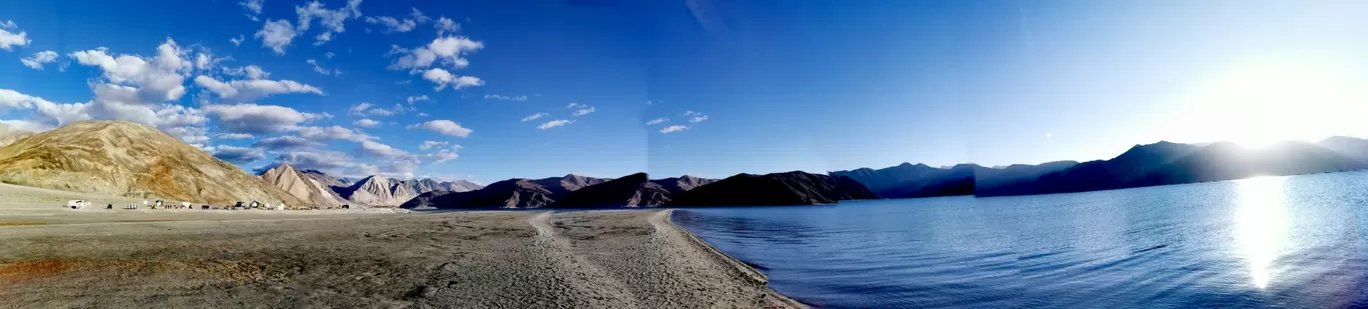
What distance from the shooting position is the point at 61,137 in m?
144

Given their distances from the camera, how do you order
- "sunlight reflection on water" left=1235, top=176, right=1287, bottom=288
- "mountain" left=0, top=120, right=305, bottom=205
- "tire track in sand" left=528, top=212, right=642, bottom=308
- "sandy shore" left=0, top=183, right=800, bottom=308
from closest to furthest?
"sandy shore" left=0, top=183, right=800, bottom=308
"tire track in sand" left=528, top=212, right=642, bottom=308
"sunlight reflection on water" left=1235, top=176, right=1287, bottom=288
"mountain" left=0, top=120, right=305, bottom=205

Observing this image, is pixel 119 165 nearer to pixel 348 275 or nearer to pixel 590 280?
pixel 348 275

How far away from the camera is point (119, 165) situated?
5482 inches

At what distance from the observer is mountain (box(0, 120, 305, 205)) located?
381 ft

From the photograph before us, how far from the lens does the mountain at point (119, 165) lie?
116125 mm

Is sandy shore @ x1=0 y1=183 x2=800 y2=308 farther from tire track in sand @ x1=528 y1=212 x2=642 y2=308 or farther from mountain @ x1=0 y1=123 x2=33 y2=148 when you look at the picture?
mountain @ x1=0 y1=123 x2=33 y2=148

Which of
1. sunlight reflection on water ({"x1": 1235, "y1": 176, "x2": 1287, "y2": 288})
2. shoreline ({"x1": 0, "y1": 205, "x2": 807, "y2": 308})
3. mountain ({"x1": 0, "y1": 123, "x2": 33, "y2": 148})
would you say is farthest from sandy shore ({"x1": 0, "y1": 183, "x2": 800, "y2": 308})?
mountain ({"x1": 0, "y1": 123, "x2": 33, "y2": 148})

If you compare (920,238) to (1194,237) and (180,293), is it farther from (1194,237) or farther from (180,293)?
(180,293)

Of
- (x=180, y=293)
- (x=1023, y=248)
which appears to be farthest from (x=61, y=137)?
(x=1023, y=248)

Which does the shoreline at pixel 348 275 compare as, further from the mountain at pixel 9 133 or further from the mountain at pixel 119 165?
the mountain at pixel 9 133

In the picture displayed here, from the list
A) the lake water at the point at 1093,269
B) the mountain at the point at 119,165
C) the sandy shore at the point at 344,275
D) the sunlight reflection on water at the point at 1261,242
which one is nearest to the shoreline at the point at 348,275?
the sandy shore at the point at 344,275

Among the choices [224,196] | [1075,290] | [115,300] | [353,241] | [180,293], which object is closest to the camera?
[115,300]

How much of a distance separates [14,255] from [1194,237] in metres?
66.0

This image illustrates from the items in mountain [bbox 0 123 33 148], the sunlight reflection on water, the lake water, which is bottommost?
the lake water
